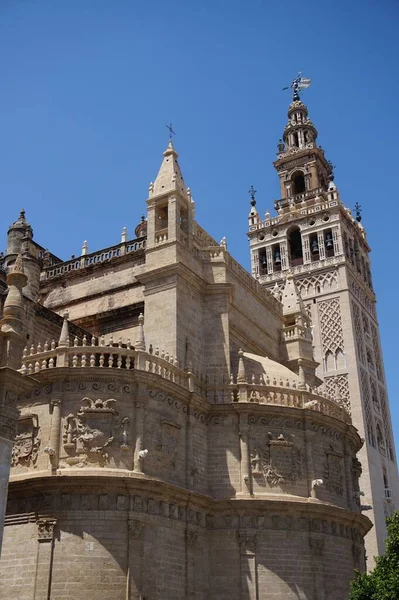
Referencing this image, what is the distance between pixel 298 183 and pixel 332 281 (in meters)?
12.2

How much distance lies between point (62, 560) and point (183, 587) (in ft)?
13.4

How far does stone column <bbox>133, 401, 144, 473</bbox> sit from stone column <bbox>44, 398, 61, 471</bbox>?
2296 mm

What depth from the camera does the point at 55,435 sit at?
20.7 metres

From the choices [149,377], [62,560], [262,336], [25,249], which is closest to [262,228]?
[262,336]

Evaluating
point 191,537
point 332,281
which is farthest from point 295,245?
point 191,537

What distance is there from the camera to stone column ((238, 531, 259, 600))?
22.1 meters

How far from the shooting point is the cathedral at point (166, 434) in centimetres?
1945

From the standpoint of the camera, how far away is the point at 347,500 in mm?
26109

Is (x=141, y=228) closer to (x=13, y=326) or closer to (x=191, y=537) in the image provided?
(x=191, y=537)

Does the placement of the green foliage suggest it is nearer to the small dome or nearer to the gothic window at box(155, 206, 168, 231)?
the gothic window at box(155, 206, 168, 231)

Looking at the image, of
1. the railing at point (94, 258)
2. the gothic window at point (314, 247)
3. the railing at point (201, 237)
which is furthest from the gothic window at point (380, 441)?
the railing at point (94, 258)

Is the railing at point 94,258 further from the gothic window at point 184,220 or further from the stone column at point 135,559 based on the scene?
the stone column at point 135,559

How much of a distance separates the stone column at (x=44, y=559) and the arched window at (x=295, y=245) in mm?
34237

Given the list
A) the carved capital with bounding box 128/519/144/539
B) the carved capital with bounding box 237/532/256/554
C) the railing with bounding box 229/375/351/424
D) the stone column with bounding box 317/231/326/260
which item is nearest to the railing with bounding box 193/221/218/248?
the railing with bounding box 229/375/351/424
